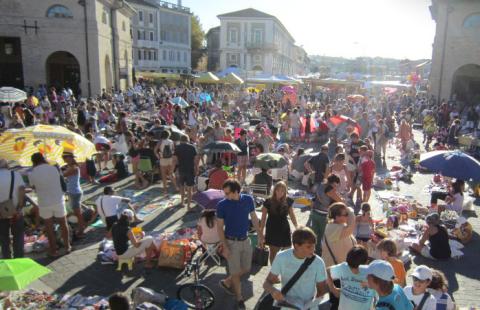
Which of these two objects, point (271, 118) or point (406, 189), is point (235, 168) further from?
point (271, 118)

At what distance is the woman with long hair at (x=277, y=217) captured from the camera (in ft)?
19.6

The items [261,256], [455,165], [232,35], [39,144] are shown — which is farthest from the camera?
[232,35]

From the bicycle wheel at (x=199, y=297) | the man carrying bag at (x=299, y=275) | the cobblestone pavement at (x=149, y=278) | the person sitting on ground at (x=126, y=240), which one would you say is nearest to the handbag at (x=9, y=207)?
the cobblestone pavement at (x=149, y=278)

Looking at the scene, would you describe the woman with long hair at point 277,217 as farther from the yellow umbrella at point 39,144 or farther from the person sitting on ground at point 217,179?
the yellow umbrella at point 39,144

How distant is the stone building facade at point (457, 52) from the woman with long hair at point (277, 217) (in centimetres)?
2788

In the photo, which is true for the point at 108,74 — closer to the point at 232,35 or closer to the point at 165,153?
the point at 165,153

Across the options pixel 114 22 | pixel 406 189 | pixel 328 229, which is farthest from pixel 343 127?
pixel 114 22

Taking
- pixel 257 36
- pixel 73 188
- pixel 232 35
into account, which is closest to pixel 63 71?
pixel 73 188

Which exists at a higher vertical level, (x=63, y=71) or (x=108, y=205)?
(x=63, y=71)

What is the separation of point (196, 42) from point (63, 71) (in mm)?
48698

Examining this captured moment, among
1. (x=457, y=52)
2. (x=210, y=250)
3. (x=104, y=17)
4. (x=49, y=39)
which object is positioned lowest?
(x=210, y=250)

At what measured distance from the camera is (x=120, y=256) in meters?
6.59

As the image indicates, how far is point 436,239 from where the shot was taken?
7352mm

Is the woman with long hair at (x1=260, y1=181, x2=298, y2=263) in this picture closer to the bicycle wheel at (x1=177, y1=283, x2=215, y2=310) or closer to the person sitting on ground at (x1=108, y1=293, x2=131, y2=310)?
the bicycle wheel at (x1=177, y1=283, x2=215, y2=310)
